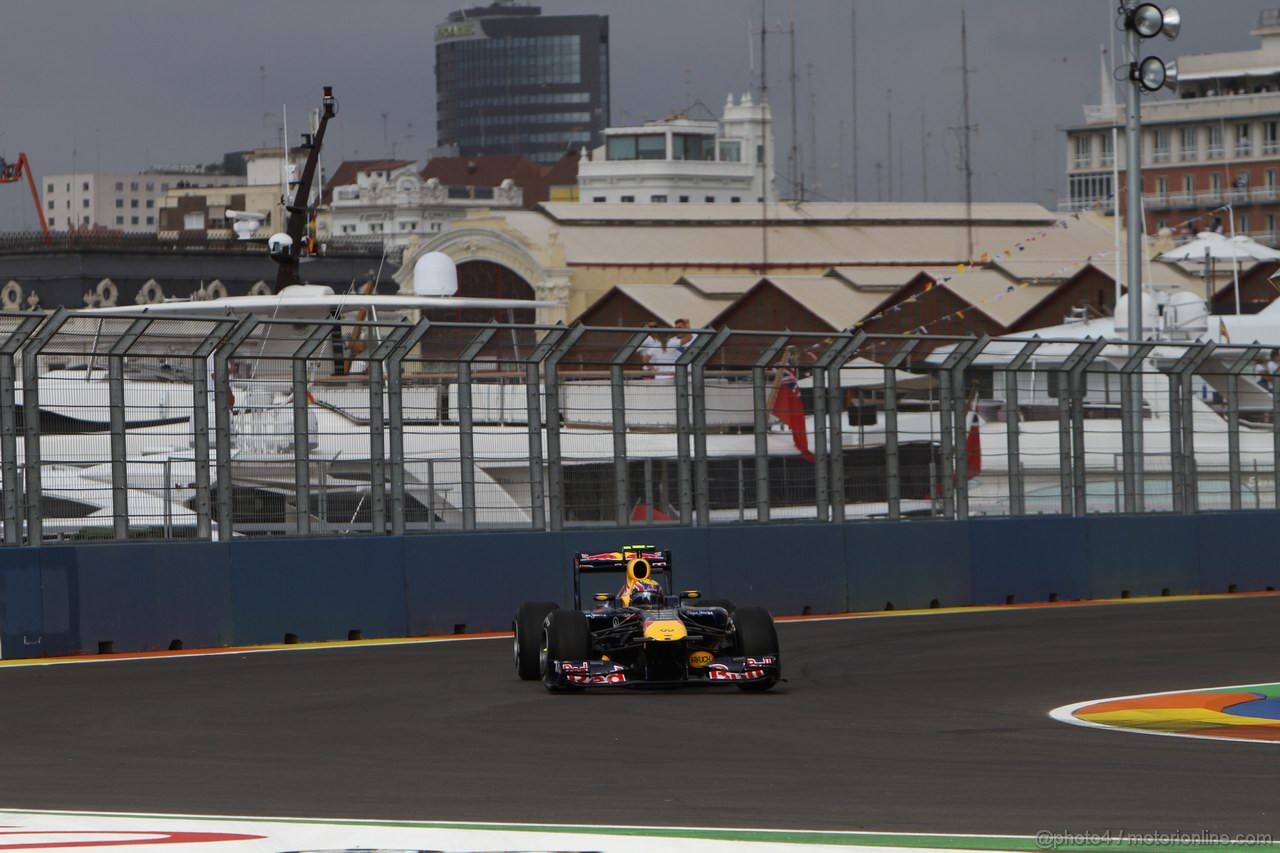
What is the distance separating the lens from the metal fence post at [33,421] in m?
15.0

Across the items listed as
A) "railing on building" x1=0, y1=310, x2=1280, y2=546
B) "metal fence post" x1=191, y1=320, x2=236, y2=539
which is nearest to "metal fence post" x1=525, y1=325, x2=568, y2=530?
"railing on building" x1=0, y1=310, x2=1280, y2=546

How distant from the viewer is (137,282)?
284 feet

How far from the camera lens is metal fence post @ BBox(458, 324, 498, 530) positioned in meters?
16.8

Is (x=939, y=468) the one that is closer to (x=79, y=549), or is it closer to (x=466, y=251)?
(x=79, y=549)

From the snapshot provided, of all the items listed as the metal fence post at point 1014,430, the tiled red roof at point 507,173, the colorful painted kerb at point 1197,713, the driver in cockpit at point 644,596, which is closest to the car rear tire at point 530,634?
the driver in cockpit at point 644,596

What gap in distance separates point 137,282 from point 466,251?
56.1 ft

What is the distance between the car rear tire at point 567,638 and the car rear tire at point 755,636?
0.93m

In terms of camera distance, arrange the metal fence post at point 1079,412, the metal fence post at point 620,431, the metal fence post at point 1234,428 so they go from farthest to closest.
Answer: the metal fence post at point 1234,428, the metal fence post at point 1079,412, the metal fence post at point 620,431

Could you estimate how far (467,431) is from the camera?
17.1 metres

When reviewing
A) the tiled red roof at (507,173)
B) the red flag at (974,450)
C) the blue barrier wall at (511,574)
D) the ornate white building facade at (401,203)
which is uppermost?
the tiled red roof at (507,173)

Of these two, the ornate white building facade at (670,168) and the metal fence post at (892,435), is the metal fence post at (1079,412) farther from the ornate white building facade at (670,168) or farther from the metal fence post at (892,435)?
the ornate white building facade at (670,168)

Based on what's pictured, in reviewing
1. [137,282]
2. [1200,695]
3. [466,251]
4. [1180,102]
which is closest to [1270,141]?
[1180,102]

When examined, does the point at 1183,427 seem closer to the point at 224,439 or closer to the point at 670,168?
the point at 224,439

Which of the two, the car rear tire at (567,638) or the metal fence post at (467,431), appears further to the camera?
the metal fence post at (467,431)
